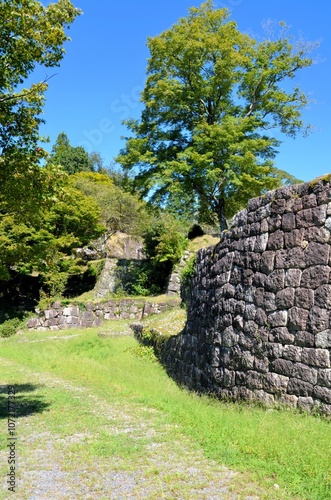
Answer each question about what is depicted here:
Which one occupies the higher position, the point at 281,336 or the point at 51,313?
the point at 281,336

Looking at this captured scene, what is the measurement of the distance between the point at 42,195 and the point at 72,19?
8.32 feet

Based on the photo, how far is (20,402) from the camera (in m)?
7.00

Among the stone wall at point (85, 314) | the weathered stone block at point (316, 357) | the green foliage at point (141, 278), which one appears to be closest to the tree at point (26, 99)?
the weathered stone block at point (316, 357)

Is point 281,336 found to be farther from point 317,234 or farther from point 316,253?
point 317,234

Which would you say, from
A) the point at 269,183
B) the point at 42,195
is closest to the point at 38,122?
the point at 42,195

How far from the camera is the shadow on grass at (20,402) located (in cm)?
633

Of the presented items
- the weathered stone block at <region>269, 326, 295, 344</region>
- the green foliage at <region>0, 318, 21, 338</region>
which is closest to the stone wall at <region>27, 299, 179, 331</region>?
the green foliage at <region>0, 318, 21, 338</region>

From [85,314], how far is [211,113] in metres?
11.6

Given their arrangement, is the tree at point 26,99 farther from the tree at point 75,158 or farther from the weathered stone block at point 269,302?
the tree at point 75,158

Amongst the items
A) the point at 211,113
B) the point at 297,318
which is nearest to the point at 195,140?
the point at 211,113

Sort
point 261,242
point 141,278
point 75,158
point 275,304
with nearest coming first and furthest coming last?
point 275,304
point 261,242
point 141,278
point 75,158

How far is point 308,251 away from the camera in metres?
5.02

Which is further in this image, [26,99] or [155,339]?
[155,339]

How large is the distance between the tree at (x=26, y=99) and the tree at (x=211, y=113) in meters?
12.5
